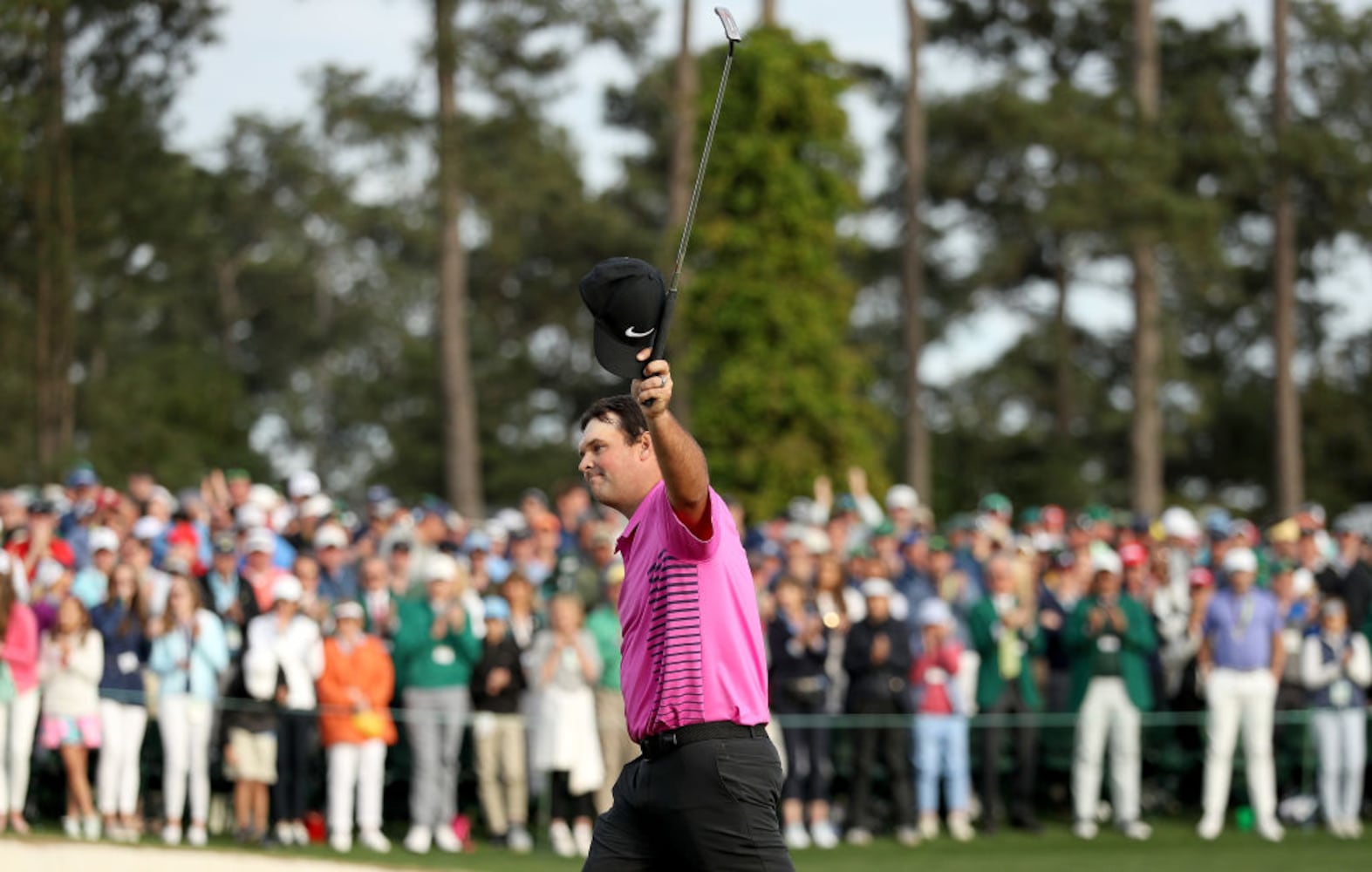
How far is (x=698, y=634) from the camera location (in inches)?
233

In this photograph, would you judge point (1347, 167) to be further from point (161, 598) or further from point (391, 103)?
point (161, 598)

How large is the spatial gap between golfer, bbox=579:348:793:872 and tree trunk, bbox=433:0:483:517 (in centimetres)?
2355

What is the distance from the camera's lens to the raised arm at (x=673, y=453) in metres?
5.27

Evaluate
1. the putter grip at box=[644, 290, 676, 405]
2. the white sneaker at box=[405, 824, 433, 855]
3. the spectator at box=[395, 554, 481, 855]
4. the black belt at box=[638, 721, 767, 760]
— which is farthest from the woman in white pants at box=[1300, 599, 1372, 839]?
the putter grip at box=[644, 290, 676, 405]

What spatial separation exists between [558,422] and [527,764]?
34.1 metres

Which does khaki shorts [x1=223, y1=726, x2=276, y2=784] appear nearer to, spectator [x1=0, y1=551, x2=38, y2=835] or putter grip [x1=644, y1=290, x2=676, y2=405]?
spectator [x1=0, y1=551, x2=38, y2=835]

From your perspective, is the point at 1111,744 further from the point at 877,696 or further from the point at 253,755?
the point at 253,755

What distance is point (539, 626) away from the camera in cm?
1463

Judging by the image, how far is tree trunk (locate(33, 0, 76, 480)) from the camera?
28.1 meters

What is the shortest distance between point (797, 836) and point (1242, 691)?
11.5ft

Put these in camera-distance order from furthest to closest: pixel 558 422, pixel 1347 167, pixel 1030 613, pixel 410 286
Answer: pixel 410 286 → pixel 558 422 → pixel 1347 167 → pixel 1030 613

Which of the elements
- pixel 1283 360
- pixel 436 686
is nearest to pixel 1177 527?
pixel 436 686

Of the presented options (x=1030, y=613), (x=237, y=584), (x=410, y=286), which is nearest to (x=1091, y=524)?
(x=1030, y=613)

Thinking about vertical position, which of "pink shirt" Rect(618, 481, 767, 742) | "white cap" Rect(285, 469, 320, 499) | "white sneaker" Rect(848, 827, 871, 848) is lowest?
"white sneaker" Rect(848, 827, 871, 848)
